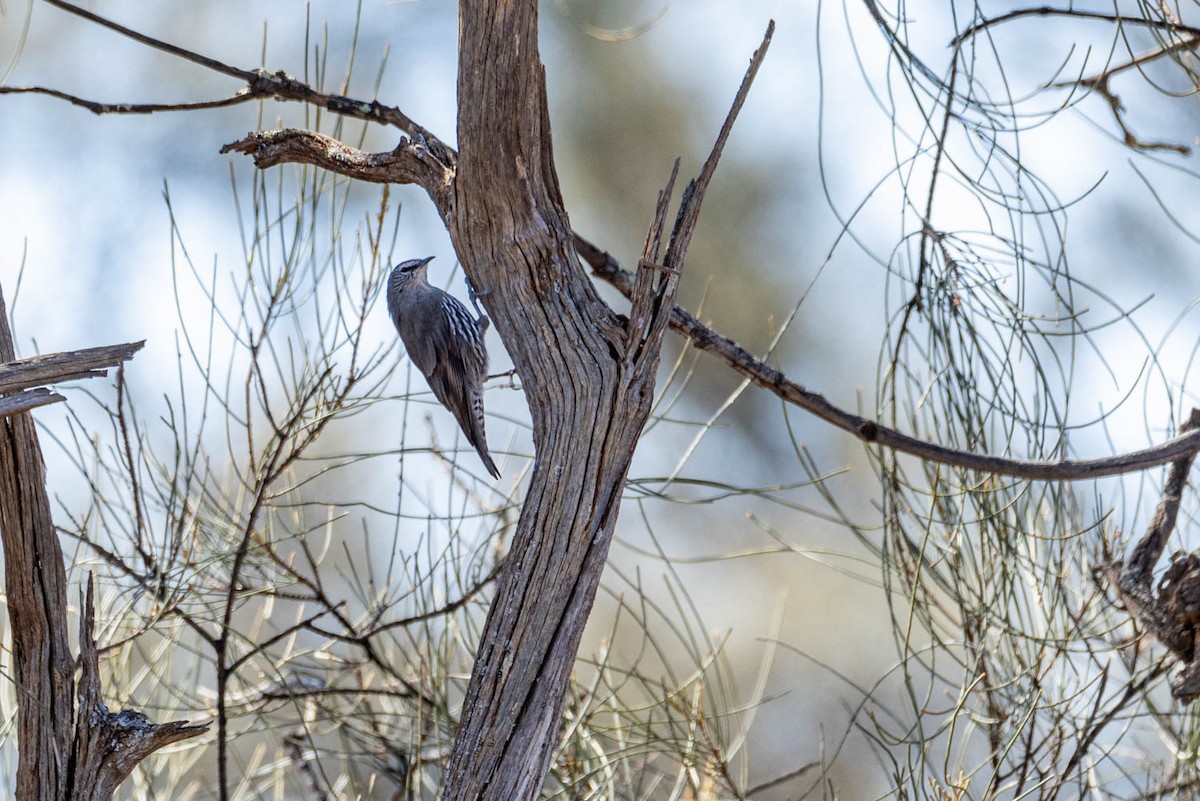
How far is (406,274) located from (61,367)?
1.74 metres

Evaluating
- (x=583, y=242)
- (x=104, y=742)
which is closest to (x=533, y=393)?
(x=583, y=242)

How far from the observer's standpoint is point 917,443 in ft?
6.77

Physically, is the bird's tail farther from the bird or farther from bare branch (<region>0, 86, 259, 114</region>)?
bare branch (<region>0, 86, 259, 114</region>)

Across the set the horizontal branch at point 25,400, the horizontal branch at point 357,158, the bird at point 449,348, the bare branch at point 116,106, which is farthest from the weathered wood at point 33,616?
the bird at point 449,348

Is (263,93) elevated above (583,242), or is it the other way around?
(263,93)


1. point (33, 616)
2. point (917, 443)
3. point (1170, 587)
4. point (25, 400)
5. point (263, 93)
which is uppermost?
point (263, 93)

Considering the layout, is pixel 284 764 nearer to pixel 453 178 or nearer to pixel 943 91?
pixel 453 178

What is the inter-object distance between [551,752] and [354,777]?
128 centimetres

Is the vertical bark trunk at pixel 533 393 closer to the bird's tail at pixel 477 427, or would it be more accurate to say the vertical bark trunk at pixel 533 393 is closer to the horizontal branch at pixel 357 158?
the horizontal branch at pixel 357 158

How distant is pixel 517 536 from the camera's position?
1.77 m

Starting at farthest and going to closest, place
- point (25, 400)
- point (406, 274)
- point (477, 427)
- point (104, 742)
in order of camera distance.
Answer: point (406, 274)
point (477, 427)
point (104, 742)
point (25, 400)

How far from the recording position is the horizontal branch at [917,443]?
6.56ft

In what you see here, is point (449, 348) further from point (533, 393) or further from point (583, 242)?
point (533, 393)

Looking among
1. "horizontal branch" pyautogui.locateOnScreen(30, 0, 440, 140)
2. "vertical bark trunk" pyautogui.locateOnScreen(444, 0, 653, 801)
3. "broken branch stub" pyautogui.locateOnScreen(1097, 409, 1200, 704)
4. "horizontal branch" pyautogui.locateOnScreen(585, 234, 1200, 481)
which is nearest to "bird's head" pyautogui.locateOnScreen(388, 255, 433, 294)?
"horizontal branch" pyautogui.locateOnScreen(30, 0, 440, 140)
